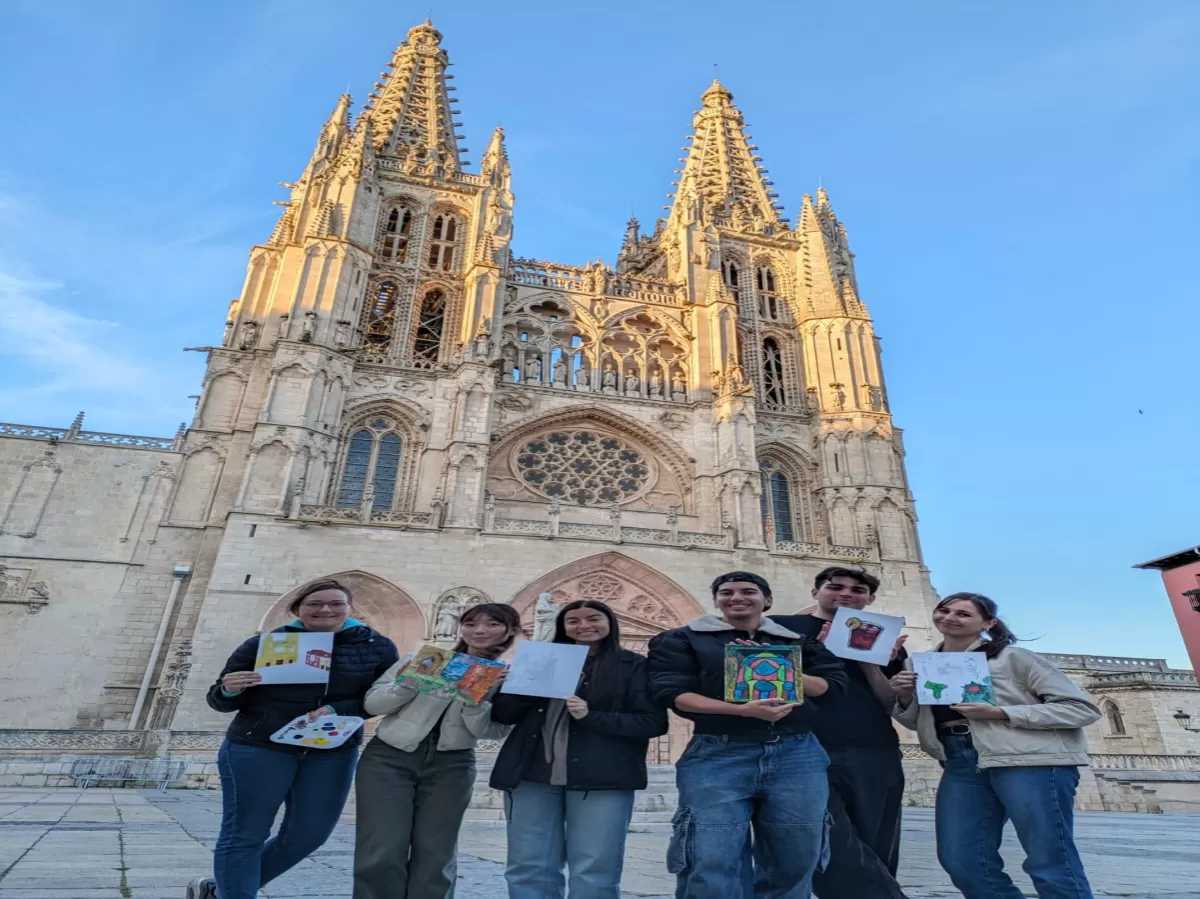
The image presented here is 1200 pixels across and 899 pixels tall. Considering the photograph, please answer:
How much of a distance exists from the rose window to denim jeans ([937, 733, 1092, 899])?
16576mm

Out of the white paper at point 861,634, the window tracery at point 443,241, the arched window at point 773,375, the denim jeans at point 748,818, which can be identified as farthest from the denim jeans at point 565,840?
the window tracery at point 443,241

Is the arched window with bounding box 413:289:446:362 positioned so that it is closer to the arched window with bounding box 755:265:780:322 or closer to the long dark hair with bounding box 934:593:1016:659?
the arched window with bounding box 755:265:780:322

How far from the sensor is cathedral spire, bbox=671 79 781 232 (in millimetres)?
27852

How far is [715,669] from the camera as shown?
276 centimetres

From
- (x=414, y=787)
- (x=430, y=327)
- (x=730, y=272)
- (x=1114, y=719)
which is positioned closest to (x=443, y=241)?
(x=430, y=327)

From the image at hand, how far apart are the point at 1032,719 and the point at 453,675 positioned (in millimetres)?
2154

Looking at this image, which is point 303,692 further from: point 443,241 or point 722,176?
point 722,176

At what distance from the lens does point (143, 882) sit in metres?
3.03

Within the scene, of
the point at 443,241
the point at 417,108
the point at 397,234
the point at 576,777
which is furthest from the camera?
the point at 417,108

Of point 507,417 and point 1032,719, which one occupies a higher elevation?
point 507,417

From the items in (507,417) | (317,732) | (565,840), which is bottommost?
(565,840)

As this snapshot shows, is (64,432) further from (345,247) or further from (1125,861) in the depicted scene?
(1125,861)

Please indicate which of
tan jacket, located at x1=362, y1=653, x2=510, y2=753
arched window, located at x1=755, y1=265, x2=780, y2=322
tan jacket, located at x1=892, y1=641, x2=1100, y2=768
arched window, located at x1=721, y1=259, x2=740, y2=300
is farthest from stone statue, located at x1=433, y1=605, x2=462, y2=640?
arched window, located at x1=721, y1=259, x2=740, y2=300

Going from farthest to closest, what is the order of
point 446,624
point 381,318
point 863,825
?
point 381,318 < point 446,624 < point 863,825
